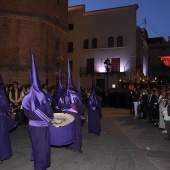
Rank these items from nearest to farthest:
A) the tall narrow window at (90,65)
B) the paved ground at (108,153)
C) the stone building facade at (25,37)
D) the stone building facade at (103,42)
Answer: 1. the paved ground at (108,153)
2. the stone building facade at (25,37)
3. the stone building facade at (103,42)
4. the tall narrow window at (90,65)

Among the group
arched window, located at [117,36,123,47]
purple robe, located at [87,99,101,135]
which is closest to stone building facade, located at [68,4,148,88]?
arched window, located at [117,36,123,47]

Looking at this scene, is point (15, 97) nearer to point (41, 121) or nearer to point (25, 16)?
point (41, 121)

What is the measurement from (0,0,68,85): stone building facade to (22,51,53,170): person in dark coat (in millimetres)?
19504

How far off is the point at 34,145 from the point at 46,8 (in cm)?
2176

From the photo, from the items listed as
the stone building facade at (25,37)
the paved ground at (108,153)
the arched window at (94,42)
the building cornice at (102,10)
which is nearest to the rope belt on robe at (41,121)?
the paved ground at (108,153)

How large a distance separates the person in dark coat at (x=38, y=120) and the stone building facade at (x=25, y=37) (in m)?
19.5

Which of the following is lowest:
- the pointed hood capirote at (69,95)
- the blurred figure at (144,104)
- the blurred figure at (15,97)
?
the blurred figure at (144,104)

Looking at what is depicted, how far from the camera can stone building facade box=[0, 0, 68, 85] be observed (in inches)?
966

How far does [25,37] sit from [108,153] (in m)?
19.5

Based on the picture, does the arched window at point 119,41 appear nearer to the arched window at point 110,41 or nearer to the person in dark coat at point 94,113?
the arched window at point 110,41

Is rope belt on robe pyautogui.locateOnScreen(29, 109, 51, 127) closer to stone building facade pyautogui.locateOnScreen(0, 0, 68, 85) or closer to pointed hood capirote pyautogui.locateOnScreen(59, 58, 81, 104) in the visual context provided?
pointed hood capirote pyautogui.locateOnScreen(59, 58, 81, 104)

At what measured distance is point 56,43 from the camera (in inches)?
1108

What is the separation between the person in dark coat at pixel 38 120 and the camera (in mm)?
5840

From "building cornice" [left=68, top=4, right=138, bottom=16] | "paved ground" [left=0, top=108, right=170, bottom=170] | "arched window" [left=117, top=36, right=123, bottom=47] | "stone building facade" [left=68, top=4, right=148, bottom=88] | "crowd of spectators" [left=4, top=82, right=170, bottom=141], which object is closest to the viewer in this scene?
"paved ground" [left=0, top=108, right=170, bottom=170]
